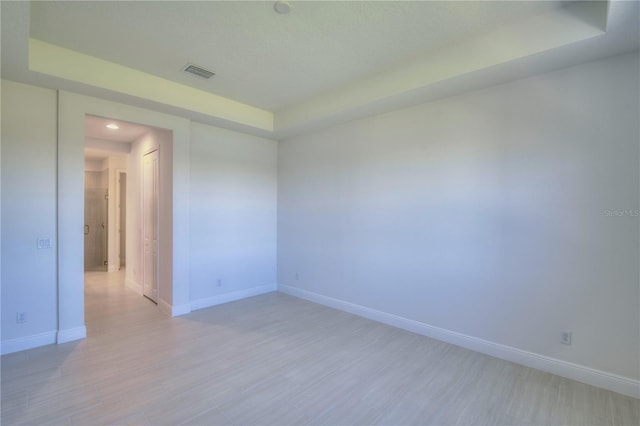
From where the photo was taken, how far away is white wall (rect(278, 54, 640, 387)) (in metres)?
2.46

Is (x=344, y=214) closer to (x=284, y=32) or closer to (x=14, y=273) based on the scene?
(x=284, y=32)

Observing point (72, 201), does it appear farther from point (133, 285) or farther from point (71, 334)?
point (133, 285)

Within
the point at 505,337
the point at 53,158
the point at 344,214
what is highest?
the point at 53,158

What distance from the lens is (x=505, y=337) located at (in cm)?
298

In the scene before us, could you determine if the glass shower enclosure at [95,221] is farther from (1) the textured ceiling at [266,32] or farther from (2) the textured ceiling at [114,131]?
(1) the textured ceiling at [266,32]

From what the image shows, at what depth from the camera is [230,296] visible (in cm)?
485

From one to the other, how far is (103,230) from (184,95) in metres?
5.76

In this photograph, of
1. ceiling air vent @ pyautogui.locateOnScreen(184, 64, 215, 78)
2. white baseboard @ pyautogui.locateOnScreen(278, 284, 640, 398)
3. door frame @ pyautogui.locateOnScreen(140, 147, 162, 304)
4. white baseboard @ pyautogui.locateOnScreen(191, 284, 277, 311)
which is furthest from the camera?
door frame @ pyautogui.locateOnScreen(140, 147, 162, 304)

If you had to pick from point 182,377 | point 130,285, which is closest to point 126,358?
point 182,377

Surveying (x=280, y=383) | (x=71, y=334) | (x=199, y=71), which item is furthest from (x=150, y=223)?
(x=280, y=383)

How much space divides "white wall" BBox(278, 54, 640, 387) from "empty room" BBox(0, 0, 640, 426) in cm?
2

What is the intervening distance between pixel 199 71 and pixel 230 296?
328 centimetres

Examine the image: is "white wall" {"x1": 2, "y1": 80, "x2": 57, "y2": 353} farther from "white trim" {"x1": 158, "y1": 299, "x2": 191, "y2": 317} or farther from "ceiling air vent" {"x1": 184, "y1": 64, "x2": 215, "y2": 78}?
"ceiling air vent" {"x1": 184, "y1": 64, "x2": 215, "y2": 78}

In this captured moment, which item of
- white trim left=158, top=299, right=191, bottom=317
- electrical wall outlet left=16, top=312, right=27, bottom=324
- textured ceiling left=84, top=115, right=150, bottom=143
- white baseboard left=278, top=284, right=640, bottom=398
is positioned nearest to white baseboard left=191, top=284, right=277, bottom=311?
white trim left=158, top=299, right=191, bottom=317
